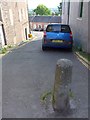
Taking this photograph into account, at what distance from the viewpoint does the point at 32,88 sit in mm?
5043

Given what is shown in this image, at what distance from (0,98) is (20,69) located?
2484 mm

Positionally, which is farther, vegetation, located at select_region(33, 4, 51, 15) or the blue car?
vegetation, located at select_region(33, 4, 51, 15)

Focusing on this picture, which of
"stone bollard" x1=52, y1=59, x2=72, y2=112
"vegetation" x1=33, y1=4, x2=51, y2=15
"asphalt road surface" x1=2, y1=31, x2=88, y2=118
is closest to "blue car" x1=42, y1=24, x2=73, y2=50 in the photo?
"asphalt road surface" x1=2, y1=31, x2=88, y2=118

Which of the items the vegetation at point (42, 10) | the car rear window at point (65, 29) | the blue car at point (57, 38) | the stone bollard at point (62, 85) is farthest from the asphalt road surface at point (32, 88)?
the vegetation at point (42, 10)

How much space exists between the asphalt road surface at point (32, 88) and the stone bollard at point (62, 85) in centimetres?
20

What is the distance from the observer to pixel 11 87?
16.8ft

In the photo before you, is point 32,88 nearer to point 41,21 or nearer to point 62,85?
point 62,85

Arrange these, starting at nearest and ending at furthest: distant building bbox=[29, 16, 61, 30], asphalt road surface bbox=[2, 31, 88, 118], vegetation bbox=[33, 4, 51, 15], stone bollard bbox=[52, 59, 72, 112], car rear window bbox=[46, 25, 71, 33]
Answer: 1. stone bollard bbox=[52, 59, 72, 112]
2. asphalt road surface bbox=[2, 31, 88, 118]
3. car rear window bbox=[46, 25, 71, 33]
4. distant building bbox=[29, 16, 61, 30]
5. vegetation bbox=[33, 4, 51, 15]

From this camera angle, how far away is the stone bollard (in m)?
3.61

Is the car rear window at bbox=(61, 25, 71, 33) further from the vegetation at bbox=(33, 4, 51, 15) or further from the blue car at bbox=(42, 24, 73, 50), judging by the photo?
Result: the vegetation at bbox=(33, 4, 51, 15)

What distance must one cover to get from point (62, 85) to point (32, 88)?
5.17ft

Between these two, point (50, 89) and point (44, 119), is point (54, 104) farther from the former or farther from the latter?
point (50, 89)

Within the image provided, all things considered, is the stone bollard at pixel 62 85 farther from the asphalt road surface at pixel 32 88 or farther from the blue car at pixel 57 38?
the blue car at pixel 57 38

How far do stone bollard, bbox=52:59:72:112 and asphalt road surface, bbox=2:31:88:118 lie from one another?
0.20 meters
